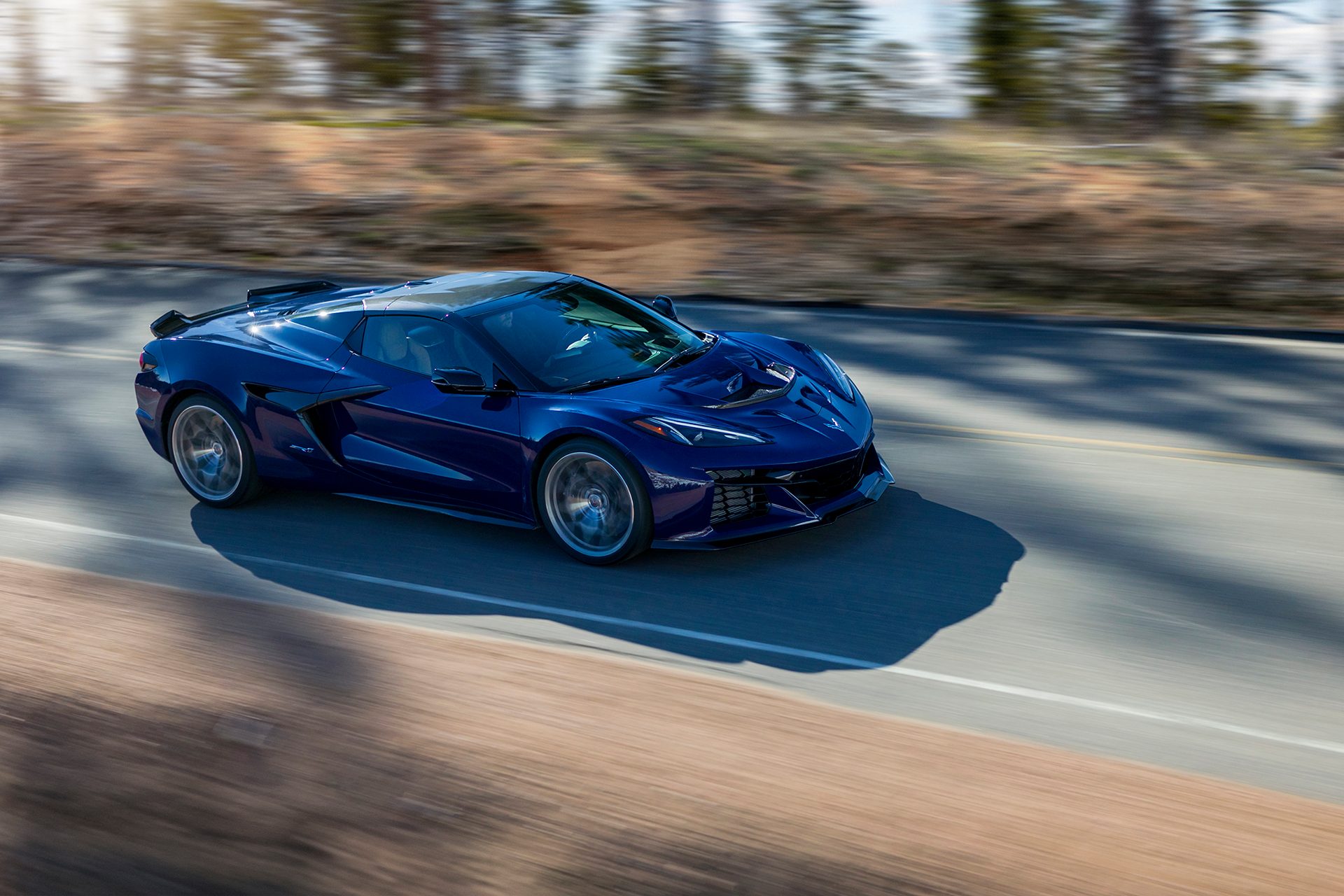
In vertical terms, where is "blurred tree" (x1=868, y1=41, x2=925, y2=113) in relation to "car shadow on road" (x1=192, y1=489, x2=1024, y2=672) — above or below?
above

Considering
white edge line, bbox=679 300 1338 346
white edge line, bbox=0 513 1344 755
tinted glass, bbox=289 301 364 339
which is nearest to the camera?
white edge line, bbox=0 513 1344 755

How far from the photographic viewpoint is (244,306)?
27.6 ft

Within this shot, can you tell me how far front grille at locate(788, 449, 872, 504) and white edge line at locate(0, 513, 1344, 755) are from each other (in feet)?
2.99

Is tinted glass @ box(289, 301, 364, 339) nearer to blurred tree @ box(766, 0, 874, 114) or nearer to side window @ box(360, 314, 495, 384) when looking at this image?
side window @ box(360, 314, 495, 384)

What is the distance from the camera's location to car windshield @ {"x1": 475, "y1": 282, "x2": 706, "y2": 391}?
269 inches

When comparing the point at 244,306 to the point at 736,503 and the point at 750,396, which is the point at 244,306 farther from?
the point at 736,503

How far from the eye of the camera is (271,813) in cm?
418

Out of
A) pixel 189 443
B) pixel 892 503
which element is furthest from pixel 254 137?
pixel 892 503

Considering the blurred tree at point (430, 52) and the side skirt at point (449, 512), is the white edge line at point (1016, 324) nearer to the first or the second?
the side skirt at point (449, 512)

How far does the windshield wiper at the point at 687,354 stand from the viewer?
6.99 metres

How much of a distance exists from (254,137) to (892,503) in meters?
17.5

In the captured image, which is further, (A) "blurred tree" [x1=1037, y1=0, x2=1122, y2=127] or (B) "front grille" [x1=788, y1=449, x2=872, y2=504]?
(A) "blurred tree" [x1=1037, y1=0, x2=1122, y2=127]

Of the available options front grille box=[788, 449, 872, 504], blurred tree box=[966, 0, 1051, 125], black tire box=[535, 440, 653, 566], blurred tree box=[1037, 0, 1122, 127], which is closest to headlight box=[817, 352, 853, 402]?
front grille box=[788, 449, 872, 504]

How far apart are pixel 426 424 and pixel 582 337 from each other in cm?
96
